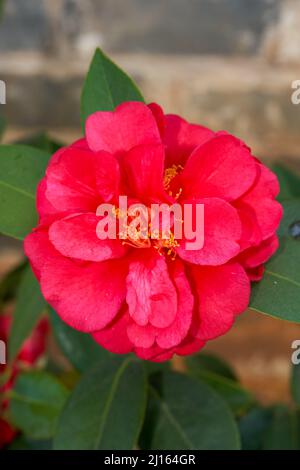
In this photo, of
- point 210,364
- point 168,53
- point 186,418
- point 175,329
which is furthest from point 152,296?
point 168,53

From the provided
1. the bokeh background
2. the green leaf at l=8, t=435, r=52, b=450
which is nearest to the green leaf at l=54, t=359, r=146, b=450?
the green leaf at l=8, t=435, r=52, b=450

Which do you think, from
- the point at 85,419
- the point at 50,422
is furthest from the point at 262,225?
the point at 50,422

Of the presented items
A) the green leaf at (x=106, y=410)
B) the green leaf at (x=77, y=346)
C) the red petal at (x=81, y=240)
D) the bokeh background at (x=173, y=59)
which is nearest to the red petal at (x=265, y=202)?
the red petal at (x=81, y=240)

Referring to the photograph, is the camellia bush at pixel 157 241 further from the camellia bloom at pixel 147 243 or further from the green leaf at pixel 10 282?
the green leaf at pixel 10 282

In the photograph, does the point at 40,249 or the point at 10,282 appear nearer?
the point at 40,249

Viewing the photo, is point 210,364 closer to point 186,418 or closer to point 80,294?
point 186,418

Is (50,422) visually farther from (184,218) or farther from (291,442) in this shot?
(184,218)
